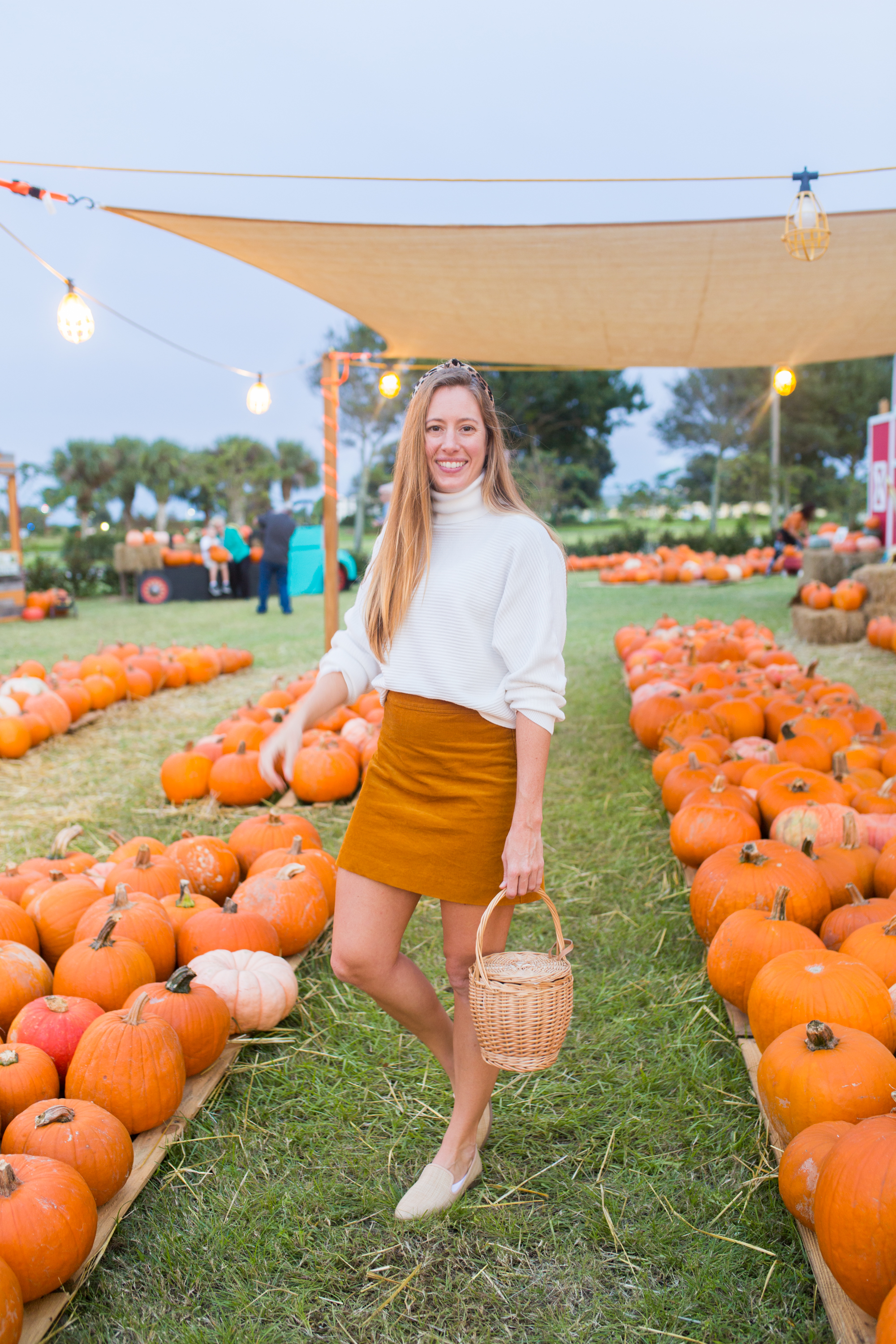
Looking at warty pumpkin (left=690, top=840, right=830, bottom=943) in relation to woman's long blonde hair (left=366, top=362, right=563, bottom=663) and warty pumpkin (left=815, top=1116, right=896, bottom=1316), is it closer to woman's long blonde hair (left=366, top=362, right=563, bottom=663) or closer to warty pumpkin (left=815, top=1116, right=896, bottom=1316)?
warty pumpkin (left=815, top=1116, right=896, bottom=1316)

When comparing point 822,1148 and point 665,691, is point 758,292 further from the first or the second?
point 822,1148

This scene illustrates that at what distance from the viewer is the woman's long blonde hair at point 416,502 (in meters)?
1.89

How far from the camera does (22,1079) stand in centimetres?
196

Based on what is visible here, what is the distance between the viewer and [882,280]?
4.88 metres

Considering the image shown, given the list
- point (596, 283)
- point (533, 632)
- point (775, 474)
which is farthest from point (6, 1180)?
point (775, 474)

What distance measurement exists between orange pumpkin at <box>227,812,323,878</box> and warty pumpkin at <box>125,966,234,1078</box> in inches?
41.2

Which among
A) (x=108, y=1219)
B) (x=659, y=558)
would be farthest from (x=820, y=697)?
(x=659, y=558)

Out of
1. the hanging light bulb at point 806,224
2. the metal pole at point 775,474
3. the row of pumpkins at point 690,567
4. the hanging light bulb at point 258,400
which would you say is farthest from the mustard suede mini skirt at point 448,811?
the metal pole at point 775,474

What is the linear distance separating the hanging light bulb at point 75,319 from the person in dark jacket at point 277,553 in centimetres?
836

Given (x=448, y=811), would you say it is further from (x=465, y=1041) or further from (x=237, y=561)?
(x=237, y=561)

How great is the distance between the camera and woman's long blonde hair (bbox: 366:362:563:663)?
1.89m

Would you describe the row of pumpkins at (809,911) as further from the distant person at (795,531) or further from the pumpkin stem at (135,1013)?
the distant person at (795,531)

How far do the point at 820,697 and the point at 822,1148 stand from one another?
3518 millimetres

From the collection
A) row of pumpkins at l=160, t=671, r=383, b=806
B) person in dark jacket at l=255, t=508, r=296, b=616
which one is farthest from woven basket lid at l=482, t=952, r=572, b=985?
person in dark jacket at l=255, t=508, r=296, b=616
